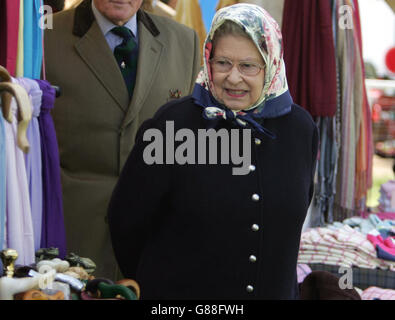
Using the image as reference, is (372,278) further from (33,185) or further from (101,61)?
(33,185)

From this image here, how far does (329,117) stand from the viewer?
3.49 metres

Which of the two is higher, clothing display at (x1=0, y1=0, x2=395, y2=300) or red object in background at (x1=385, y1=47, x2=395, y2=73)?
red object in background at (x1=385, y1=47, x2=395, y2=73)

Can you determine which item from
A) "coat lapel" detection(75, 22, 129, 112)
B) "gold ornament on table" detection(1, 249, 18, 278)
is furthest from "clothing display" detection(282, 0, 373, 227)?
"gold ornament on table" detection(1, 249, 18, 278)

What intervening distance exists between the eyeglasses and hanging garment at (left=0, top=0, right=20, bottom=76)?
24.4 inches

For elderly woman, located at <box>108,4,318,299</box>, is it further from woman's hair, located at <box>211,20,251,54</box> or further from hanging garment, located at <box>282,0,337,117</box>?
hanging garment, located at <box>282,0,337,117</box>

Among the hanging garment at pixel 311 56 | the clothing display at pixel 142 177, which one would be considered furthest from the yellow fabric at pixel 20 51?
the hanging garment at pixel 311 56

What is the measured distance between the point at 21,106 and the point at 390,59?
456 cm

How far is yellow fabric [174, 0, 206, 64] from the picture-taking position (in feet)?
10.5

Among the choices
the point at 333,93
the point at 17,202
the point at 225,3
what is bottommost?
the point at 17,202

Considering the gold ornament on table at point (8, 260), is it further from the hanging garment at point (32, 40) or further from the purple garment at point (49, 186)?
the hanging garment at point (32, 40)

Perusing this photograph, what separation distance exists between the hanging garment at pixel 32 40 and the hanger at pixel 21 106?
11.1 inches

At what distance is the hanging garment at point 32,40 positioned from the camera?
1.87m

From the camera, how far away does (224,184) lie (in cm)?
182

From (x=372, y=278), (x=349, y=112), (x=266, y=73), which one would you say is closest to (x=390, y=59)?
(x=349, y=112)
